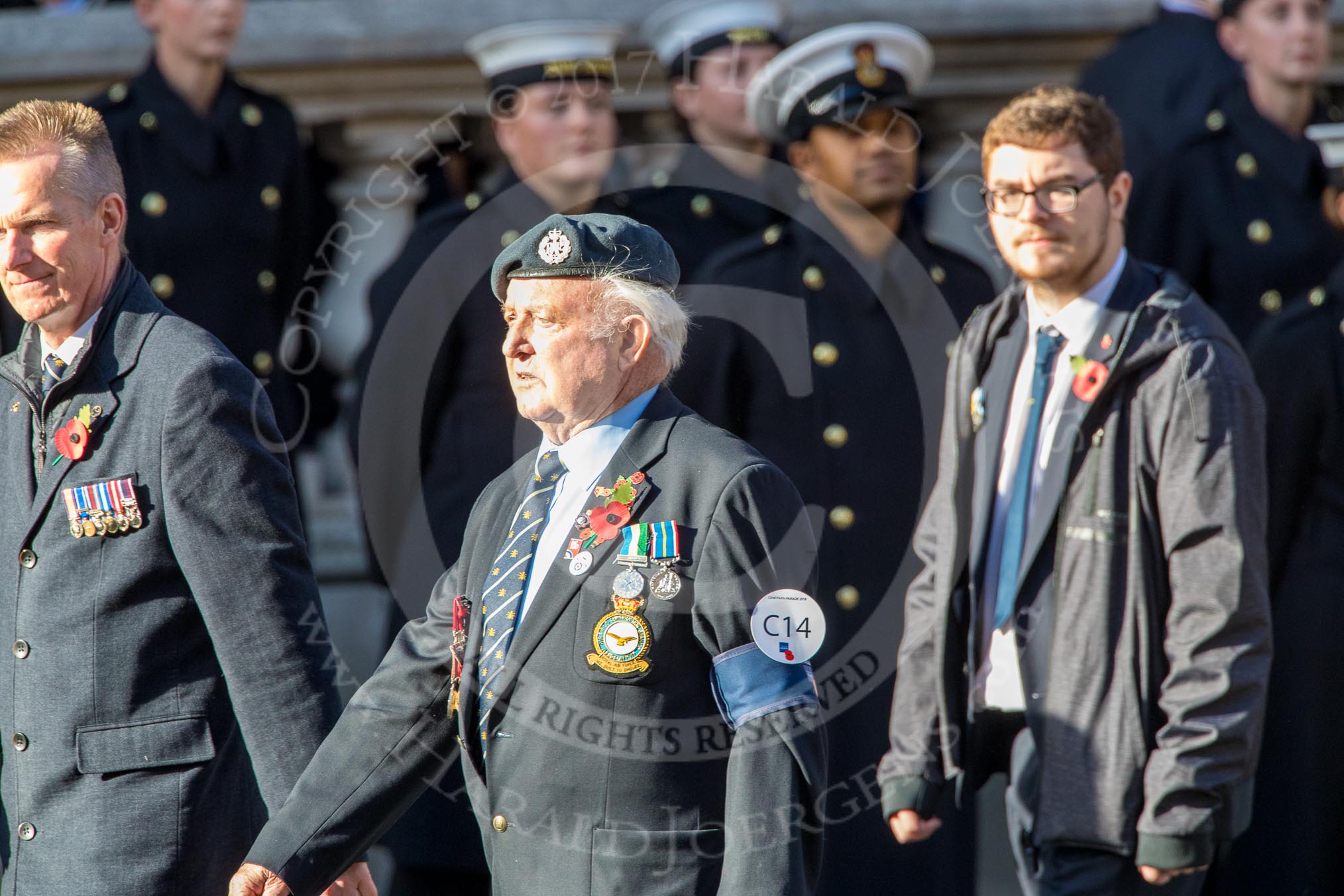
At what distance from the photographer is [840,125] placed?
191 inches

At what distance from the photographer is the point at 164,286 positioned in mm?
5500

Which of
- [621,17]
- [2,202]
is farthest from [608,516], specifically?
[621,17]

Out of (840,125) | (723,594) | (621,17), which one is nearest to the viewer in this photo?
(723,594)

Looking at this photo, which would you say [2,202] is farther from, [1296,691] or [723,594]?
[1296,691]

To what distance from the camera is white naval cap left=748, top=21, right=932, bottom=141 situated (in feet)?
16.2

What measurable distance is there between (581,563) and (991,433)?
1.33m

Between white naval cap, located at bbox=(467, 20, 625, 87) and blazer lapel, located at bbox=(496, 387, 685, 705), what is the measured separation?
7.32 feet

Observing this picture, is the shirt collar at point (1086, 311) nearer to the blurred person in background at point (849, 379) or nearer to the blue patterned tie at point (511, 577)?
the blurred person in background at point (849, 379)

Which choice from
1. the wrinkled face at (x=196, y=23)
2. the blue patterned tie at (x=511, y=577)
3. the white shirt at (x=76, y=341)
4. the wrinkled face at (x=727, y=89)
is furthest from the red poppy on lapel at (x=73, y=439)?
the wrinkled face at (x=727, y=89)

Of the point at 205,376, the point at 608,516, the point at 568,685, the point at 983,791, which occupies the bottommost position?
the point at 983,791

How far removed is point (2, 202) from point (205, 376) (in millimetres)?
472

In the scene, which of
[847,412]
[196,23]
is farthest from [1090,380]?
[196,23]

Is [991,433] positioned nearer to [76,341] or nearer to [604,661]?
[604,661]

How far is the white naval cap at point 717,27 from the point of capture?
555cm
